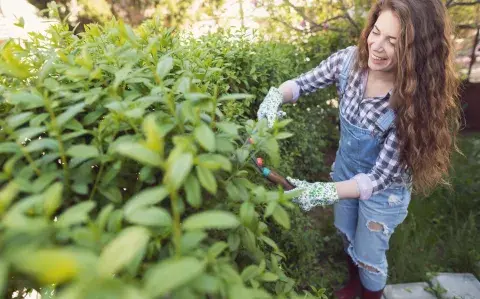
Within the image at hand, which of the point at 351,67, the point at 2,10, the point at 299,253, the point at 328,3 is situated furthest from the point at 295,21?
the point at 2,10

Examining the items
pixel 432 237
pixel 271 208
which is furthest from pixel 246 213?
pixel 432 237

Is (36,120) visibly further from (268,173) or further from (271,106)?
(271,106)

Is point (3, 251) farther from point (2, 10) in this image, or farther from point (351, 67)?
point (2, 10)

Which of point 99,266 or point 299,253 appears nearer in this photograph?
point 99,266

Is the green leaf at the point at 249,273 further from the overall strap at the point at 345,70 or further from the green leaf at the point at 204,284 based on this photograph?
the overall strap at the point at 345,70

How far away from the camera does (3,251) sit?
1.77 ft

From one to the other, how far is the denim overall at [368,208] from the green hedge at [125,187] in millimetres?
1076

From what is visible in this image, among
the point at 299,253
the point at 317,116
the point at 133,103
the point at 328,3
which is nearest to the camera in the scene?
the point at 133,103

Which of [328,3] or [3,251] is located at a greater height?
[3,251]

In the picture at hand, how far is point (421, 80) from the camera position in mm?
1822

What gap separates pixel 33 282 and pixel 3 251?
0.16m

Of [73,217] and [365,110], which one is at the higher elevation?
[73,217]

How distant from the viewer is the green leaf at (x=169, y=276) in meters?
0.47

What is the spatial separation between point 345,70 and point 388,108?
39cm
